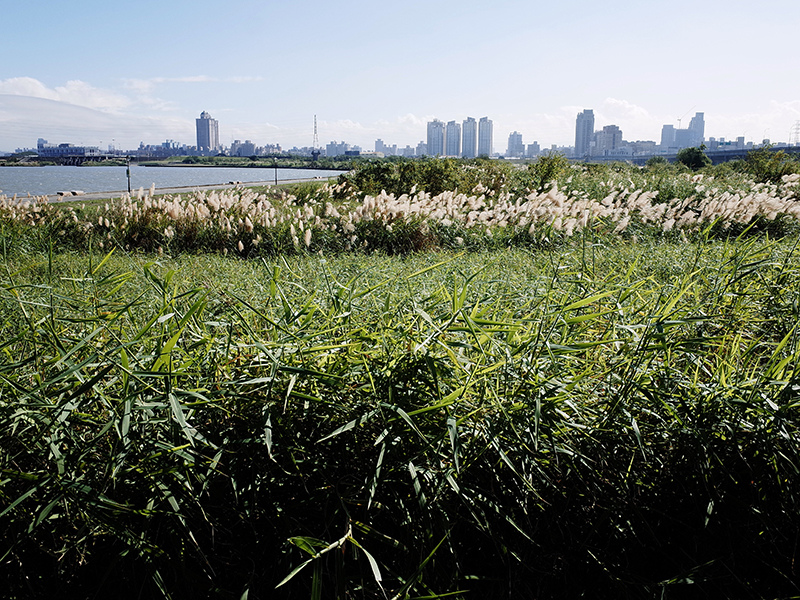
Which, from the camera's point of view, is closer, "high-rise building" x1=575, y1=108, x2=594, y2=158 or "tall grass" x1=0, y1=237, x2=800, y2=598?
"tall grass" x1=0, y1=237, x2=800, y2=598

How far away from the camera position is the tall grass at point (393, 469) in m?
1.21

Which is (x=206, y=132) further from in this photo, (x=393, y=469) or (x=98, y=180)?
(x=393, y=469)

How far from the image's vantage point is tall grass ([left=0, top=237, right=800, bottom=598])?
121 centimetres

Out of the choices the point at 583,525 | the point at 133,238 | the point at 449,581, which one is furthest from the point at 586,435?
the point at 133,238

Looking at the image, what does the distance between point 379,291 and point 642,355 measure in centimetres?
146

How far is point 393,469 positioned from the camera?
124cm

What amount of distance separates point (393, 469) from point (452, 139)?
555 ft

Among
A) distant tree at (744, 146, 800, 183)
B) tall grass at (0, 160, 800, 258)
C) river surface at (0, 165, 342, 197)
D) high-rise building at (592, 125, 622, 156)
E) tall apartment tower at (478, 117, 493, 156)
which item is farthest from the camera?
tall apartment tower at (478, 117, 493, 156)

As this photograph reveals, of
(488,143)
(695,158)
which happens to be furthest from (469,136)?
(695,158)

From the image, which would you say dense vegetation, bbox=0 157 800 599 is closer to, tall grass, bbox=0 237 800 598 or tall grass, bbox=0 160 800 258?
tall grass, bbox=0 237 800 598

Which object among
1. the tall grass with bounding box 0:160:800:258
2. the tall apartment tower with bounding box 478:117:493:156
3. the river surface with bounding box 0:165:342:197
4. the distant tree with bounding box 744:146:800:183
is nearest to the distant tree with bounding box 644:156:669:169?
the distant tree with bounding box 744:146:800:183

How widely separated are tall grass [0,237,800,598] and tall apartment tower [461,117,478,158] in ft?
566

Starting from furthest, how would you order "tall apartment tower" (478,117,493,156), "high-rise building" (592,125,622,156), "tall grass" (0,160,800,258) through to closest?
1. "tall apartment tower" (478,117,493,156)
2. "high-rise building" (592,125,622,156)
3. "tall grass" (0,160,800,258)

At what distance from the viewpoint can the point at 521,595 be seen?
1316 millimetres
